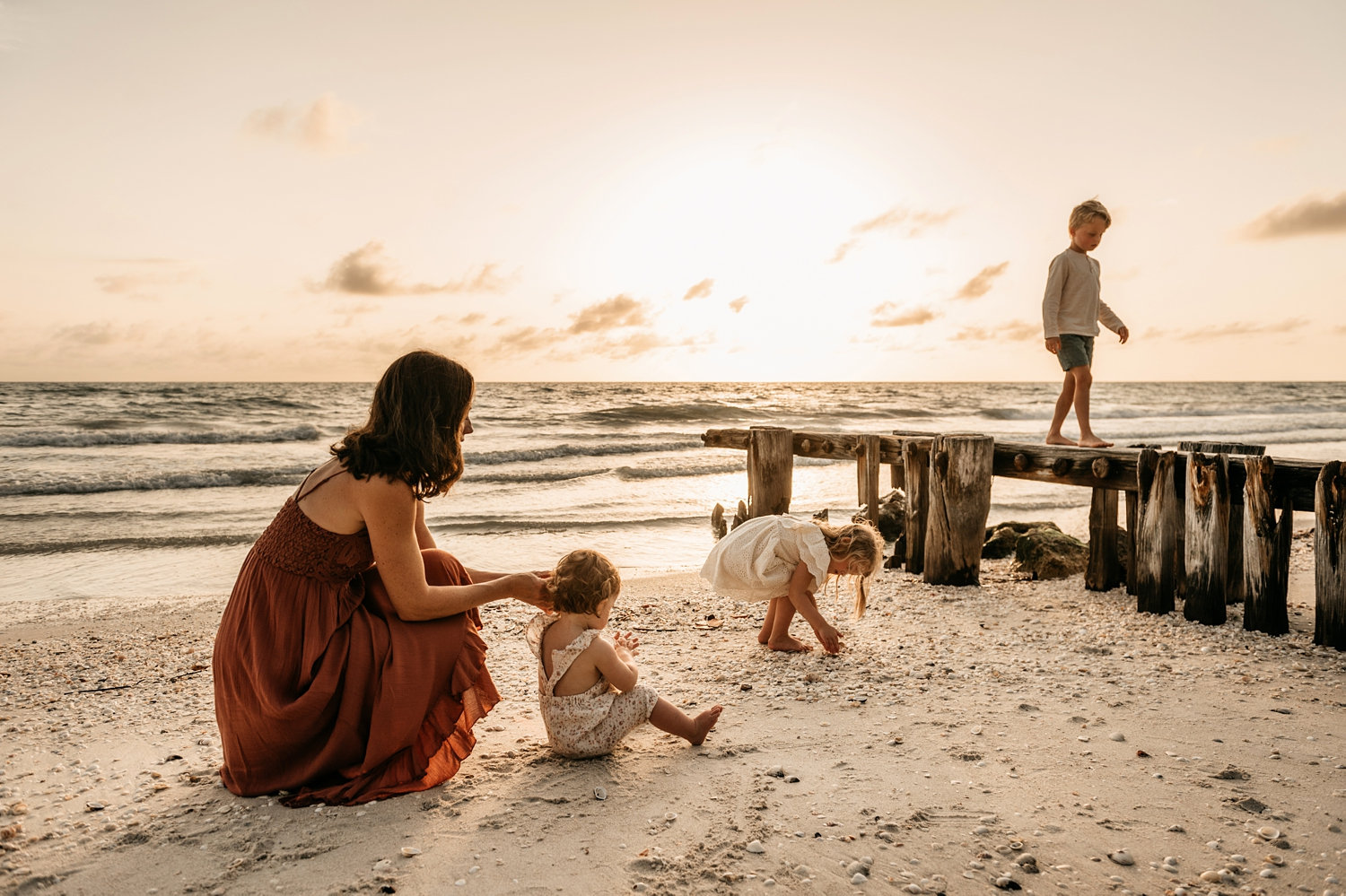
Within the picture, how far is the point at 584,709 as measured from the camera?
3.51 meters

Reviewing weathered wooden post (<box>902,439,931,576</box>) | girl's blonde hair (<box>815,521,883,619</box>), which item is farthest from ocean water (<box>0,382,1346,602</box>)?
girl's blonde hair (<box>815,521,883,619</box>)

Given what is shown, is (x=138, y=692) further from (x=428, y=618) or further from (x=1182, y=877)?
(x=1182, y=877)

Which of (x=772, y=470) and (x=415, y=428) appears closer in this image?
(x=415, y=428)

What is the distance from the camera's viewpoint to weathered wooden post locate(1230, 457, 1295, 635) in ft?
16.6

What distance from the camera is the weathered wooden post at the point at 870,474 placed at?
7883 millimetres

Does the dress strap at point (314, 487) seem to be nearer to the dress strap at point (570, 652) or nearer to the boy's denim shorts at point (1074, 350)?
the dress strap at point (570, 652)

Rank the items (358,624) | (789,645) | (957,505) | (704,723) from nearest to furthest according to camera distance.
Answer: (358,624) → (704,723) → (789,645) → (957,505)

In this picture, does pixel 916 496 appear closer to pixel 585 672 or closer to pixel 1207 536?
pixel 1207 536

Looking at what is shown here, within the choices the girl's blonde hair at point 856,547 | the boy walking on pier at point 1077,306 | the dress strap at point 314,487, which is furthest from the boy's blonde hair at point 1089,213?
the dress strap at point 314,487

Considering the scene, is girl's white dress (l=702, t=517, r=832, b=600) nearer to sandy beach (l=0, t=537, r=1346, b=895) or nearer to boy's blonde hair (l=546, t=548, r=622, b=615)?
sandy beach (l=0, t=537, r=1346, b=895)

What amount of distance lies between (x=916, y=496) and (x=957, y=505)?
1.90 ft

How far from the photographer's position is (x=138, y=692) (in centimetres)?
484

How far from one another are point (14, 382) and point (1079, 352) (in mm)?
53590

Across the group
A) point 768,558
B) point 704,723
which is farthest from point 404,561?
point 768,558
